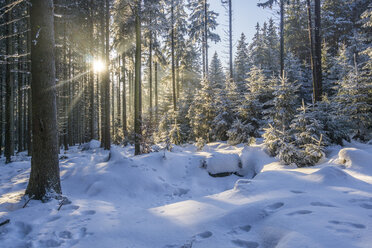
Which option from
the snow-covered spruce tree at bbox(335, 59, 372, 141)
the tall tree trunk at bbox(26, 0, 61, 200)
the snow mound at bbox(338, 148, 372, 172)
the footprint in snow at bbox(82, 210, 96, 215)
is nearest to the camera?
the footprint in snow at bbox(82, 210, 96, 215)

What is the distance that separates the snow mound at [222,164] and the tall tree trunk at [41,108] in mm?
5509

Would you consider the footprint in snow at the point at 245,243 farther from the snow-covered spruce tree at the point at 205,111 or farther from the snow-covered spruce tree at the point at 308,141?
the snow-covered spruce tree at the point at 205,111

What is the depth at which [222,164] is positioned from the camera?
330 inches

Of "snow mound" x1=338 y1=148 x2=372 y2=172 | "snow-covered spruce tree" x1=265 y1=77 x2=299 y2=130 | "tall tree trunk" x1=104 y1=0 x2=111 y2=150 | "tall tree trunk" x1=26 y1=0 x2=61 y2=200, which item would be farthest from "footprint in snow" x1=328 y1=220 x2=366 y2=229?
"tall tree trunk" x1=104 y1=0 x2=111 y2=150

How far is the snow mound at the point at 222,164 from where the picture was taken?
325 inches

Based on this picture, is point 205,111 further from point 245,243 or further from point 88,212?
point 245,243

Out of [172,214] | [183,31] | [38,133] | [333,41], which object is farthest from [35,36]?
[333,41]

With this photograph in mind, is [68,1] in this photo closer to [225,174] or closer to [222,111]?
[222,111]

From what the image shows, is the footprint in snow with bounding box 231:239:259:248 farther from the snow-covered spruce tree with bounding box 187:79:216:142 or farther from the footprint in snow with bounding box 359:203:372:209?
the snow-covered spruce tree with bounding box 187:79:216:142

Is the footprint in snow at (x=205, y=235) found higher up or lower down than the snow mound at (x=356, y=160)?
lower down

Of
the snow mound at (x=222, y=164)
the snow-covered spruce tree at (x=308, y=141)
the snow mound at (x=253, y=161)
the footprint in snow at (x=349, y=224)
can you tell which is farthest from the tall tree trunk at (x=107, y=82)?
the footprint in snow at (x=349, y=224)

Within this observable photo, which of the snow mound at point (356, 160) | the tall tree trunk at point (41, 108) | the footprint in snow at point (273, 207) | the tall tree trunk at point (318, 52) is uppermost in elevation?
the tall tree trunk at point (318, 52)

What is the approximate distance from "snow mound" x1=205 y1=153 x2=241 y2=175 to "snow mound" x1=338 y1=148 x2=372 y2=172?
3612mm

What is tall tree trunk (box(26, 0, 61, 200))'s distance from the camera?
15.0 feet
